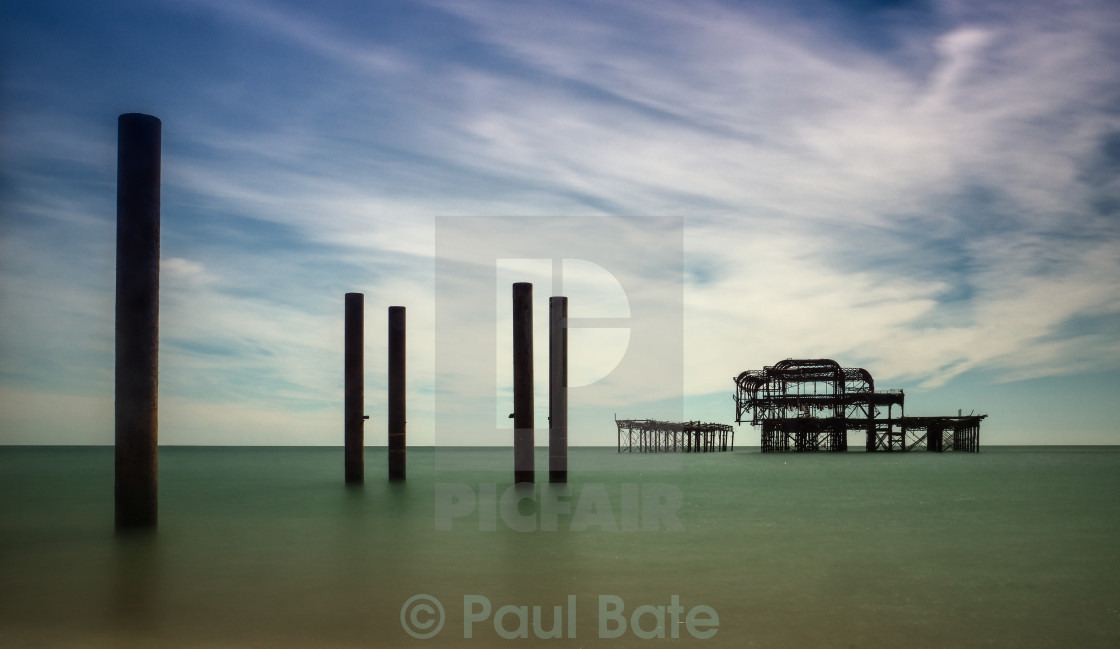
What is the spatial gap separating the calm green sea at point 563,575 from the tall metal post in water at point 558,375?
1.25 metres

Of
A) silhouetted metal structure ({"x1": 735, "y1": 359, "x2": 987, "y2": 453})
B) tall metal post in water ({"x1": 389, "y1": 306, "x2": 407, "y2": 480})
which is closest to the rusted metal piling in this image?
tall metal post in water ({"x1": 389, "y1": 306, "x2": 407, "y2": 480})

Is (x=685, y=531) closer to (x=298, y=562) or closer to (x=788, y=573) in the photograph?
(x=788, y=573)

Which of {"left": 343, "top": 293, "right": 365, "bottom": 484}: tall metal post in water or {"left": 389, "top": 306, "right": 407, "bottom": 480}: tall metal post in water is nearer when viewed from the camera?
A: {"left": 343, "top": 293, "right": 365, "bottom": 484}: tall metal post in water

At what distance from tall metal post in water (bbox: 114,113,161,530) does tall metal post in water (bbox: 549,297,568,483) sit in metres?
7.34

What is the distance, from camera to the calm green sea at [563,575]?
613 cm

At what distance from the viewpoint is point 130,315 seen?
32.7ft

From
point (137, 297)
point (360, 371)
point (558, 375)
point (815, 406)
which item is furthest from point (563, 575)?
point (815, 406)

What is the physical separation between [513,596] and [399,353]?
11.4 m

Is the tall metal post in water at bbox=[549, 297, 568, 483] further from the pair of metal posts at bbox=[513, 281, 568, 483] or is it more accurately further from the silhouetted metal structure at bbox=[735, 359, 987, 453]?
the silhouetted metal structure at bbox=[735, 359, 987, 453]

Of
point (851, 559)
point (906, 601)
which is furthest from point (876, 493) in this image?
point (906, 601)

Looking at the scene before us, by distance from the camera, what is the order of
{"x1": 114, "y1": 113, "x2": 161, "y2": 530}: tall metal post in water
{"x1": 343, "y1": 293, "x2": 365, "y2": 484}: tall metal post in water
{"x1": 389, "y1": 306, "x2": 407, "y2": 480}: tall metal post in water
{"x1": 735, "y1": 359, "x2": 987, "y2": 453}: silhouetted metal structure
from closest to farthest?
{"x1": 114, "y1": 113, "x2": 161, "y2": 530}: tall metal post in water, {"x1": 343, "y1": 293, "x2": 365, "y2": 484}: tall metal post in water, {"x1": 389, "y1": 306, "x2": 407, "y2": 480}: tall metal post in water, {"x1": 735, "y1": 359, "x2": 987, "y2": 453}: silhouetted metal structure

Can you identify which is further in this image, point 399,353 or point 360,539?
point 399,353

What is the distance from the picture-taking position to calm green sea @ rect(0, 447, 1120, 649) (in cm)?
613

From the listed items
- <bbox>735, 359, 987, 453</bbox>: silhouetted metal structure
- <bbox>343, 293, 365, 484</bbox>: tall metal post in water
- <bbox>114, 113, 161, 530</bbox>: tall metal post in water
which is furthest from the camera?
<bbox>735, 359, 987, 453</bbox>: silhouetted metal structure
